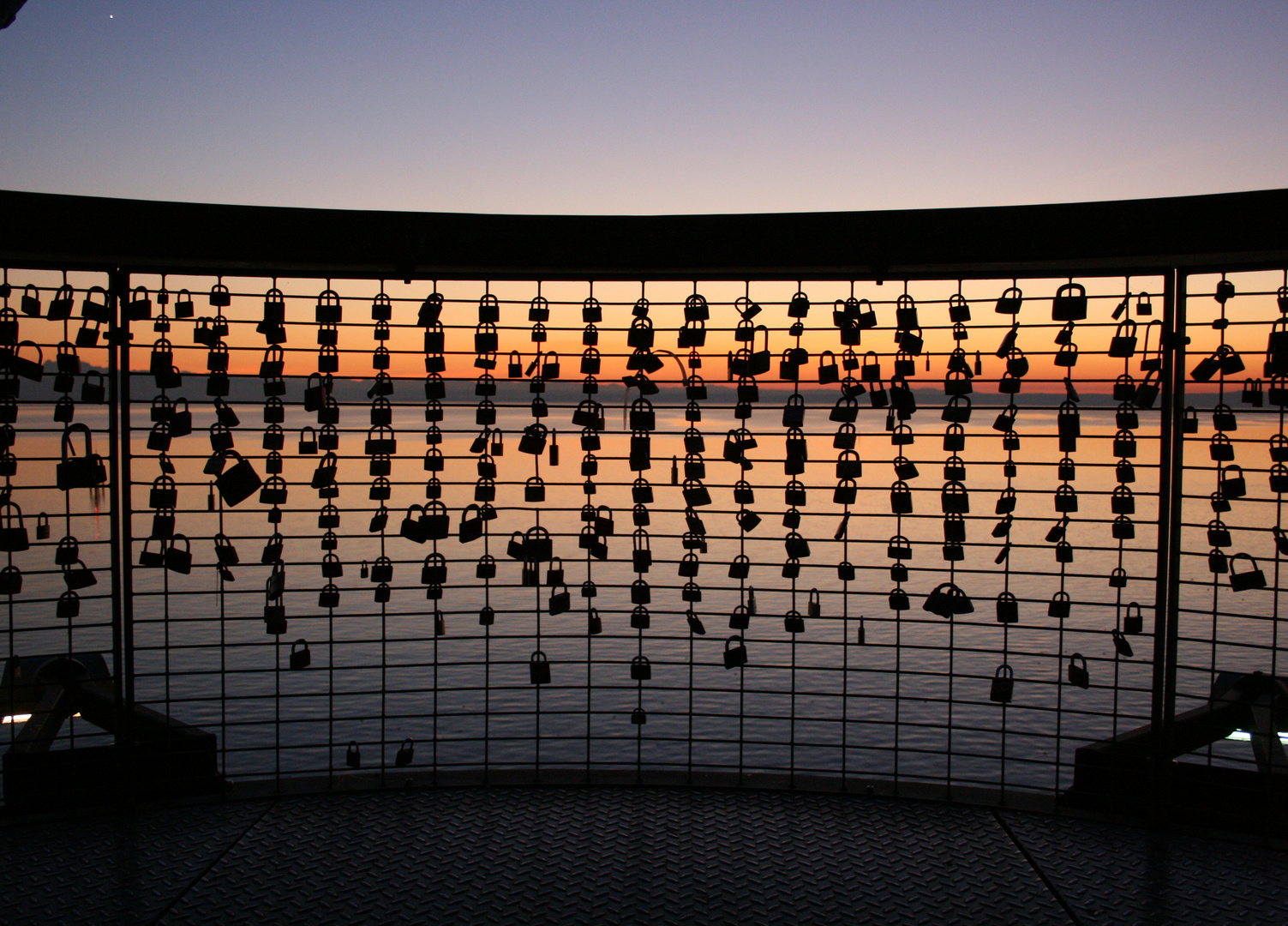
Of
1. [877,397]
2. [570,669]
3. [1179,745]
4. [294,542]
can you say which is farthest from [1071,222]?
[294,542]

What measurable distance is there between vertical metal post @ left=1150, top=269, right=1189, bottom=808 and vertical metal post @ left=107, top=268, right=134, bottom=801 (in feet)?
20.2

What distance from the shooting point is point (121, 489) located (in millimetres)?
5172

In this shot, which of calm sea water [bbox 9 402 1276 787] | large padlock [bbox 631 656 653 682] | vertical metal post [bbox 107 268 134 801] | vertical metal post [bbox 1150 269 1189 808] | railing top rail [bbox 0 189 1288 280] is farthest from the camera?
calm sea water [bbox 9 402 1276 787]

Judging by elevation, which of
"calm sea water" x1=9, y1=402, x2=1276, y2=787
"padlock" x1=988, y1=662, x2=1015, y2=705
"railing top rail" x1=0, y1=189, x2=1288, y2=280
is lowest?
"calm sea water" x1=9, y1=402, x2=1276, y2=787

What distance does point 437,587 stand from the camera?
17.4ft

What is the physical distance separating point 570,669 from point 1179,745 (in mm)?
6747

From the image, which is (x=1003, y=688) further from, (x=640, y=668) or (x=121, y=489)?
(x=121, y=489)

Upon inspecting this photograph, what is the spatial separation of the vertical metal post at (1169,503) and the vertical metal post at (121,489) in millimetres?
6154

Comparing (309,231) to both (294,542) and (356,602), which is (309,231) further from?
(294,542)

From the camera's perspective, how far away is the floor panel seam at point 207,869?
13.3ft

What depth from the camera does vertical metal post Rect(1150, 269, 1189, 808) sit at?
4.97 m

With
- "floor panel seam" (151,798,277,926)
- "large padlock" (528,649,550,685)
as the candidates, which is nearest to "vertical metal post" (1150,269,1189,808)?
"large padlock" (528,649,550,685)

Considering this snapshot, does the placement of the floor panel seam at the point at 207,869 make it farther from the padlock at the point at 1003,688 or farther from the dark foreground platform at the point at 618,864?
the padlock at the point at 1003,688

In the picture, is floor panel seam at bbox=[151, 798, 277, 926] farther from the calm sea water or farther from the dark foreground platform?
the calm sea water
